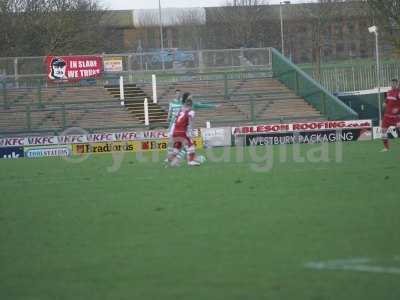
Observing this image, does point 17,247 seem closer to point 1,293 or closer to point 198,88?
point 1,293

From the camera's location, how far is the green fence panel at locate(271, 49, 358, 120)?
40656 millimetres

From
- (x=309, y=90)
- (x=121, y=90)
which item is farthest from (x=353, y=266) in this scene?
(x=309, y=90)

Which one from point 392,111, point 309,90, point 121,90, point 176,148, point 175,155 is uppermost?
point 121,90

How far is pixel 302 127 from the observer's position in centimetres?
3562

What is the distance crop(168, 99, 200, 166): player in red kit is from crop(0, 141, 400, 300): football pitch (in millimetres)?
3340

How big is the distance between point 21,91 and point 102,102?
11.9 ft

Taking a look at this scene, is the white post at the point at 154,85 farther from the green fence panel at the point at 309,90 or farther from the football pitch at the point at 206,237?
the football pitch at the point at 206,237

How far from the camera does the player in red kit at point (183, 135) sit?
21.5 m

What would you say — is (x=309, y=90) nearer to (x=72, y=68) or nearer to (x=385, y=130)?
(x=72, y=68)

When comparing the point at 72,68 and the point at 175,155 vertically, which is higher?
the point at 72,68

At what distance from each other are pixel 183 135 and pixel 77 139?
12.2m

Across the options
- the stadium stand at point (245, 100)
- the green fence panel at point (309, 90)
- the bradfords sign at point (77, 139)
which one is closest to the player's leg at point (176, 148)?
the bradfords sign at point (77, 139)

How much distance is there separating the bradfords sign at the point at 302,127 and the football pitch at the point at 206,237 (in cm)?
1699

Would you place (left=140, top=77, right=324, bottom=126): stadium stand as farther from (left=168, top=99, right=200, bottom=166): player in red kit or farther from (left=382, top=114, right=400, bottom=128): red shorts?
(left=168, top=99, right=200, bottom=166): player in red kit
